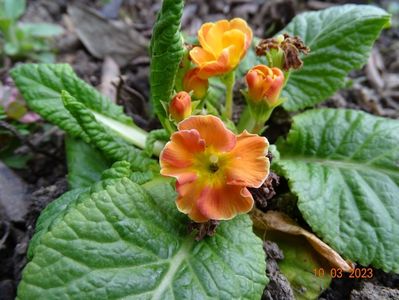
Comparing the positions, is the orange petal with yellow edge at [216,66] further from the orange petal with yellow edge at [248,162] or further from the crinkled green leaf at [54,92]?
the crinkled green leaf at [54,92]

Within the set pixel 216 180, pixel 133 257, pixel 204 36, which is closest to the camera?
pixel 133 257

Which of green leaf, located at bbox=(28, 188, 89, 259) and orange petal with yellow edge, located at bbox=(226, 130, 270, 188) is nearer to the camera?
Answer: orange petal with yellow edge, located at bbox=(226, 130, 270, 188)

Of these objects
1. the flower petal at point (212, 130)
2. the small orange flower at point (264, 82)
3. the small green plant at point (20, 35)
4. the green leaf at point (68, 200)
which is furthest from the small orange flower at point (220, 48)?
the small green plant at point (20, 35)

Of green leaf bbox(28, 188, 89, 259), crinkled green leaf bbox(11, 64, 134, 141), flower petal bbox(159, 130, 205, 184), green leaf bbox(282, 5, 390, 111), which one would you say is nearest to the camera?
flower petal bbox(159, 130, 205, 184)

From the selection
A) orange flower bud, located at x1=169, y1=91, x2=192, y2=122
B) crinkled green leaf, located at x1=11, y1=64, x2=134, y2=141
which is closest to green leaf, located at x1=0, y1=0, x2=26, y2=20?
crinkled green leaf, located at x1=11, y1=64, x2=134, y2=141

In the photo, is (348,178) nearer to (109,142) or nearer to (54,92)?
(109,142)

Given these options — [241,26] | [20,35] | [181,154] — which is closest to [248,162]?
[181,154]

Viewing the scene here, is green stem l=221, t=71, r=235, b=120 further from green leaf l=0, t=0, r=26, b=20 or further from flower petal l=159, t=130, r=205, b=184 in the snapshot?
green leaf l=0, t=0, r=26, b=20

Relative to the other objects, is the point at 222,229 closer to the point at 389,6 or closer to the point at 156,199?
the point at 156,199
